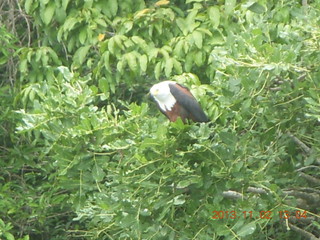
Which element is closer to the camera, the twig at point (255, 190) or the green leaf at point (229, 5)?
the twig at point (255, 190)

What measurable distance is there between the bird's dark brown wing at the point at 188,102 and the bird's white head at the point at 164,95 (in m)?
0.04

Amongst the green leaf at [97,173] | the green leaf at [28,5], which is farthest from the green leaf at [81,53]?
the green leaf at [97,173]

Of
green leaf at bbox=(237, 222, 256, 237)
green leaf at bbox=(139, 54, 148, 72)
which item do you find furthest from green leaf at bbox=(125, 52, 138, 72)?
green leaf at bbox=(237, 222, 256, 237)

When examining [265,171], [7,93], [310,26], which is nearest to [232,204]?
[265,171]

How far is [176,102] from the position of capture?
17.6 ft

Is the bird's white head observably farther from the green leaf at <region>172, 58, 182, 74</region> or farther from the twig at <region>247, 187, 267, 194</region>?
the twig at <region>247, 187, 267, 194</region>

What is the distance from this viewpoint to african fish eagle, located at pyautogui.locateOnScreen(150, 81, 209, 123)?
5117 millimetres

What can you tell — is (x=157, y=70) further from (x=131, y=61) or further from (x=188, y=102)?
(x=188, y=102)

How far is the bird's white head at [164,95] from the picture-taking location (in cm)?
542

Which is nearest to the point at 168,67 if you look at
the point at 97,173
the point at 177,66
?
the point at 177,66

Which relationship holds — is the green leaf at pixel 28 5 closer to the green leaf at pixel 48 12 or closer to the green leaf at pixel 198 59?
the green leaf at pixel 48 12

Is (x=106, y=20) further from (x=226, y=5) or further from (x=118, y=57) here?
(x=226, y=5)

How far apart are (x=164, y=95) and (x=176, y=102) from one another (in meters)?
0.12

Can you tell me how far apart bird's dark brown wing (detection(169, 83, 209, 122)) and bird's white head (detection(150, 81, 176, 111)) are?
4 centimetres
